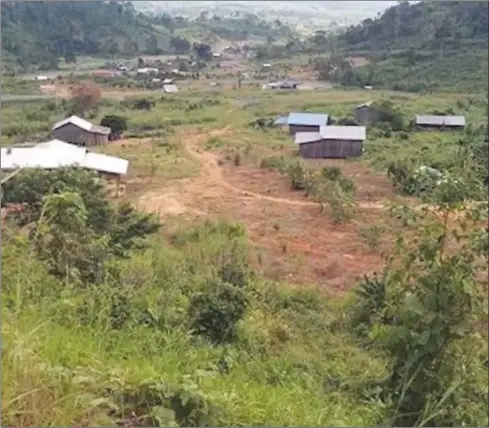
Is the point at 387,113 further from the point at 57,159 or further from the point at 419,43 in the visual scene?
the point at 57,159

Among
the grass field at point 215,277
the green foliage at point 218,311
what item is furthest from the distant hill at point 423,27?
the green foliage at point 218,311

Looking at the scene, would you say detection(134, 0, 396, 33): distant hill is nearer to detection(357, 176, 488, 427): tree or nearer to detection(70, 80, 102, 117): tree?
detection(70, 80, 102, 117): tree

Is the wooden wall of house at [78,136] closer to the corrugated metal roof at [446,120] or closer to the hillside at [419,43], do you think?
the hillside at [419,43]

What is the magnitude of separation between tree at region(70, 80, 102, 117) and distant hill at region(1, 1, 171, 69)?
0.32 ft

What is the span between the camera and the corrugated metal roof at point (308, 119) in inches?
90.0

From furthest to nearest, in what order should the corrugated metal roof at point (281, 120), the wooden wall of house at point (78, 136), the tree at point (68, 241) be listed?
the corrugated metal roof at point (281, 120) → the wooden wall of house at point (78, 136) → the tree at point (68, 241)

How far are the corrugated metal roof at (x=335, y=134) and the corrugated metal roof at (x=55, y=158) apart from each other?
26.3 inches

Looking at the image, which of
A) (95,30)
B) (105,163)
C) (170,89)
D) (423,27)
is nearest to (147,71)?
(170,89)

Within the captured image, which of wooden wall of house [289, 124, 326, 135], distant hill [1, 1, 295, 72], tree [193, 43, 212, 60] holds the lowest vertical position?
wooden wall of house [289, 124, 326, 135]

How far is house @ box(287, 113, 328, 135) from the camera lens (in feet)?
7.63

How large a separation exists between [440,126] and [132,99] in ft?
3.60

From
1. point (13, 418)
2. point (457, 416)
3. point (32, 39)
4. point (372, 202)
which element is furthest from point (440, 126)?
point (13, 418)

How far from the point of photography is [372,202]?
2211 mm

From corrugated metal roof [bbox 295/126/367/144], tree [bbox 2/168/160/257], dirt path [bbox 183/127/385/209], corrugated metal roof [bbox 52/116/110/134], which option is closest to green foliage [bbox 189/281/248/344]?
dirt path [bbox 183/127/385/209]
